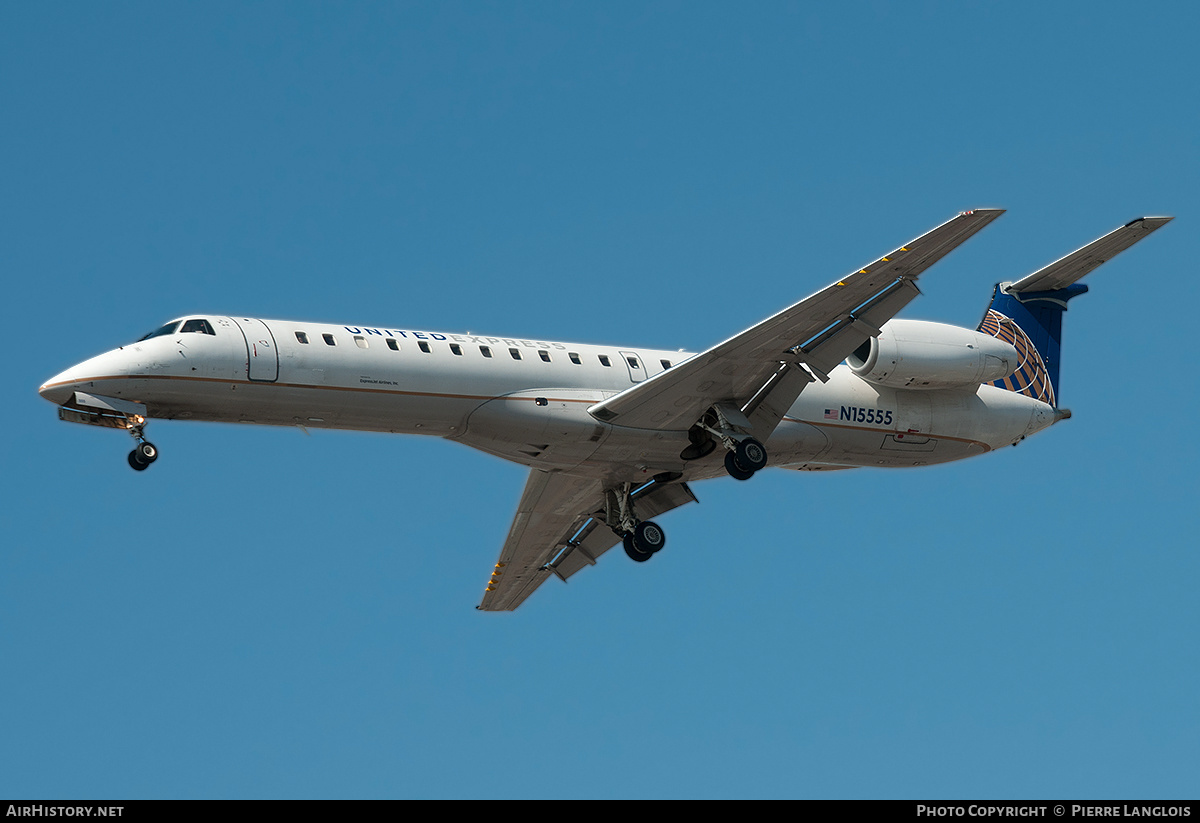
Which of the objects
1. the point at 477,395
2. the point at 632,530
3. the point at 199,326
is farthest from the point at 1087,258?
the point at 199,326

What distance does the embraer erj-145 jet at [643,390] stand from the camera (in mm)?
24656

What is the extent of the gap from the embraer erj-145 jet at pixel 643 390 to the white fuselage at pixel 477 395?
0.11 feet

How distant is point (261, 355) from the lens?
24797 millimetres

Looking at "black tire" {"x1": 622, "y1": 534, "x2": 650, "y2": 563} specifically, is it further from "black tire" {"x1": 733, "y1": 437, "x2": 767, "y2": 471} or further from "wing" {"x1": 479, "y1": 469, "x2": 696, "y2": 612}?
"black tire" {"x1": 733, "y1": 437, "x2": 767, "y2": 471}

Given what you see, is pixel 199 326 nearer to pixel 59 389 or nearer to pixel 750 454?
pixel 59 389

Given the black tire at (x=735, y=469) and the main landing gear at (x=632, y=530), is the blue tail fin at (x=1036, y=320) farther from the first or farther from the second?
the main landing gear at (x=632, y=530)

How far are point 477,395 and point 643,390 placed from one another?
283cm

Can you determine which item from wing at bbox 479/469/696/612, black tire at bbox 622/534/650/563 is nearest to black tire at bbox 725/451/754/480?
wing at bbox 479/469/696/612

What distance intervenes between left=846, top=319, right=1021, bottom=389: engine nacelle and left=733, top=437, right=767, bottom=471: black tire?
2873mm

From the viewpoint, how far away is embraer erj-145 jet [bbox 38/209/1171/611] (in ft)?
80.9

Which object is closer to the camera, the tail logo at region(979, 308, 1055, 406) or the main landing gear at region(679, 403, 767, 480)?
the main landing gear at region(679, 403, 767, 480)

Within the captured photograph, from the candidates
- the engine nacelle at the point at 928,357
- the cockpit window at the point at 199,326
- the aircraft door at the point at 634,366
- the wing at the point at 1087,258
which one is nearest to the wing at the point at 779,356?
the aircraft door at the point at 634,366
